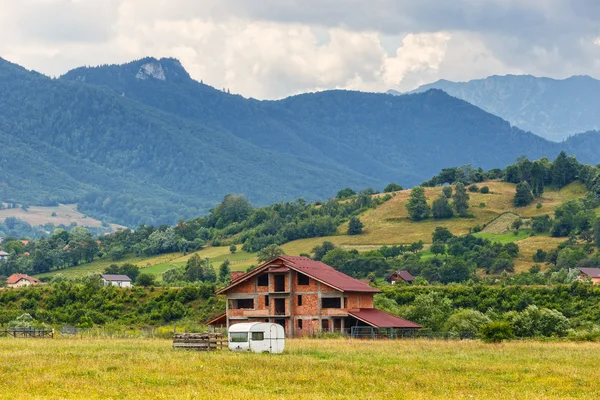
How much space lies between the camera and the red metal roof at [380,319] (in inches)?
3627

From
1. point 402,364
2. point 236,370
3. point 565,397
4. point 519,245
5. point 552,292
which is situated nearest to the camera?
point 565,397

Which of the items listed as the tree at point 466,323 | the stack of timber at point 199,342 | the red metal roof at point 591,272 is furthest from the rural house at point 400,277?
the stack of timber at point 199,342

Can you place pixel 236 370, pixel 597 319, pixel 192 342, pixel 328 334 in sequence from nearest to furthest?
1. pixel 236 370
2. pixel 192 342
3. pixel 328 334
4. pixel 597 319

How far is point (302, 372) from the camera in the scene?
54.1 m

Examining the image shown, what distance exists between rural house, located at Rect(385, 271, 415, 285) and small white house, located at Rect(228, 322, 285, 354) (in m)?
103

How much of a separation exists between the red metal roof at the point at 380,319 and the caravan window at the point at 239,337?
82.9 ft

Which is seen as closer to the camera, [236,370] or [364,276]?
[236,370]

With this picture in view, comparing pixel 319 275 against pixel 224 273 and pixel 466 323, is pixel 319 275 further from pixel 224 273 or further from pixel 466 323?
pixel 224 273

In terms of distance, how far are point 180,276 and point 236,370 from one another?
124688mm

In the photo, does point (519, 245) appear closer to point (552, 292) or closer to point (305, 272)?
point (552, 292)

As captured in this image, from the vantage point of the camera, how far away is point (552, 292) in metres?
121

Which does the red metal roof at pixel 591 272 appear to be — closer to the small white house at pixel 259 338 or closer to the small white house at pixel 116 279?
the small white house at pixel 116 279

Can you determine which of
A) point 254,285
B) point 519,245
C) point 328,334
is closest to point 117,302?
point 254,285

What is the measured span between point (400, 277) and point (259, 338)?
107 m
